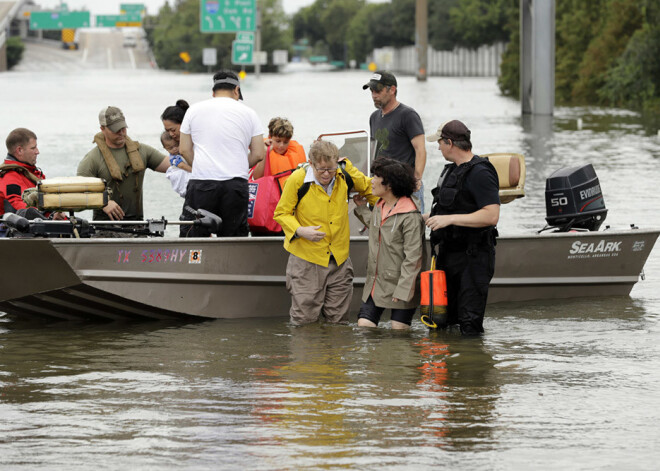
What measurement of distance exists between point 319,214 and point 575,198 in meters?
2.79

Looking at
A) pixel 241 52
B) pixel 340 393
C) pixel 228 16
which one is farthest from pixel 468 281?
pixel 241 52

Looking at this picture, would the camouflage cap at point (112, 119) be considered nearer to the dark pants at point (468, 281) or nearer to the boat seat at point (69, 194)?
the boat seat at point (69, 194)

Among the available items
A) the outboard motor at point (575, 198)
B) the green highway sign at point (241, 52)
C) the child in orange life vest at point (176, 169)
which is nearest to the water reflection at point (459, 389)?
the outboard motor at point (575, 198)

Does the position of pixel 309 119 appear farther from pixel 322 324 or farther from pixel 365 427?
pixel 365 427

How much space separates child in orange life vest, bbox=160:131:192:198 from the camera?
9.80m

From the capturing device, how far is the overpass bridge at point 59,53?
152m

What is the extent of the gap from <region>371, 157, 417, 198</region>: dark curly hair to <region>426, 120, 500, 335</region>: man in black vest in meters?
0.23

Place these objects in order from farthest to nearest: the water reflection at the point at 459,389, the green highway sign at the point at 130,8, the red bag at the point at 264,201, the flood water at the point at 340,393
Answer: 1. the green highway sign at the point at 130,8
2. the red bag at the point at 264,201
3. the water reflection at the point at 459,389
4. the flood water at the point at 340,393

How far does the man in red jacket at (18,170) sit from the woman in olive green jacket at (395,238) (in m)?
2.41

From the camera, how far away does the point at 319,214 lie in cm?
874

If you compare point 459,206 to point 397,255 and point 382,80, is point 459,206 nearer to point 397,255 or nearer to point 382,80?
point 397,255

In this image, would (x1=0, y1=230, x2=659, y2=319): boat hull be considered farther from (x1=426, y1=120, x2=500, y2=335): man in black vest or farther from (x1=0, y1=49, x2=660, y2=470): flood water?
(x1=426, y1=120, x2=500, y2=335): man in black vest

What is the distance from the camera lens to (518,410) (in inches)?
269

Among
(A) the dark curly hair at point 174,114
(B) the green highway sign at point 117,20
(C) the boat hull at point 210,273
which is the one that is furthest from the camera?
(B) the green highway sign at point 117,20
